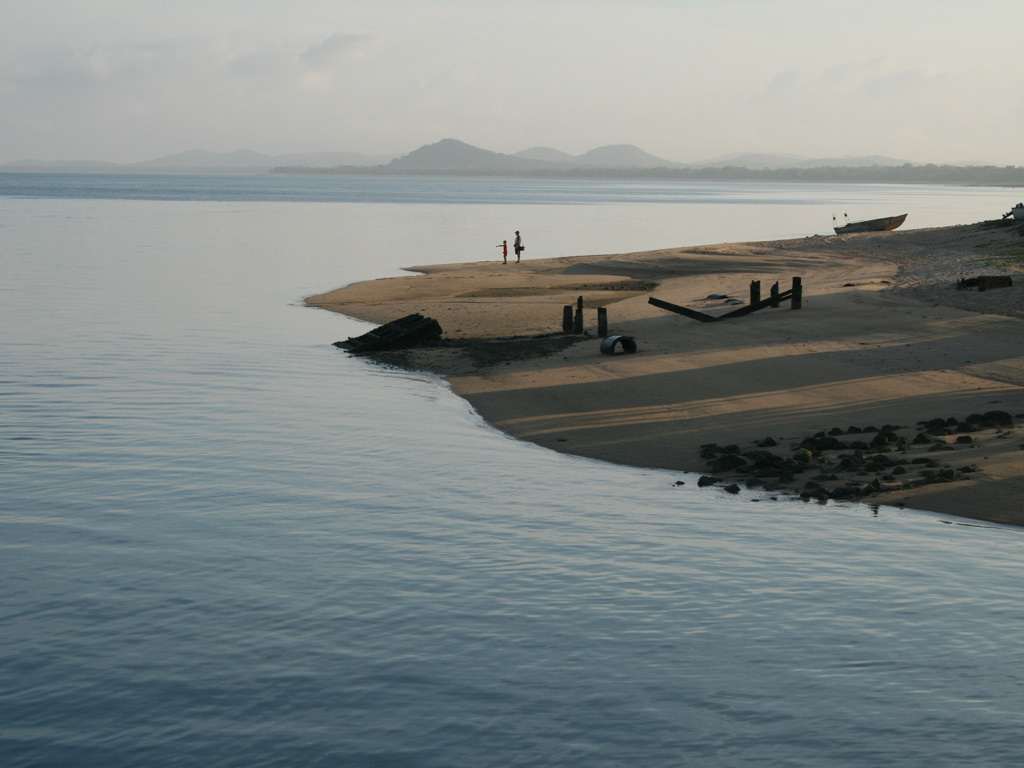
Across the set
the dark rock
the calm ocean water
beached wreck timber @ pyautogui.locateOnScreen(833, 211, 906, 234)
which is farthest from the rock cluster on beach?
beached wreck timber @ pyautogui.locateOnScreen(833, 211, 906, 234)

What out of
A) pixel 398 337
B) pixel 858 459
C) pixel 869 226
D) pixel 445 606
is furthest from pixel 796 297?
pixel 869 226

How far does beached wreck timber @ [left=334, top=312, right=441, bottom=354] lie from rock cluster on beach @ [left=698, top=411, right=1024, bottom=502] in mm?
12902

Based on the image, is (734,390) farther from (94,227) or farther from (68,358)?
(94,227)

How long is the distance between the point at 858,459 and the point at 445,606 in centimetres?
762

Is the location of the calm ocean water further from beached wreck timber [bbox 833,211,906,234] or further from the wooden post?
beached wreck timber [bbox 833,211,906,234]

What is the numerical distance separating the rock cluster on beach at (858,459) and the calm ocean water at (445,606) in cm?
65

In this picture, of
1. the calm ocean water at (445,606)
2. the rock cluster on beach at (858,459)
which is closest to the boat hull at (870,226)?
the rock cluster on beach at (858,459)

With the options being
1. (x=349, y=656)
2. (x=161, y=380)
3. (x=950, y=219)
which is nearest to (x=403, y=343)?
(x=161, y=380)

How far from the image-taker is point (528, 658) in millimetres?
9469

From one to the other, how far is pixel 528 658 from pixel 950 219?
99.6 m

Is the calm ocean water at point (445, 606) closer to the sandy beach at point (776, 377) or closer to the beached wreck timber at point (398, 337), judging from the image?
the sandy beach at point (776, 377)

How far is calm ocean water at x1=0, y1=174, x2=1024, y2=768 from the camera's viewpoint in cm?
817

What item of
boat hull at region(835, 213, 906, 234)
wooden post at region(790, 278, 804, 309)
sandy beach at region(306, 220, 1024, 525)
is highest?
boat hull at region(835, 213, 906, 234)

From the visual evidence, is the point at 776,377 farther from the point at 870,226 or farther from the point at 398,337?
the point at 870,226
